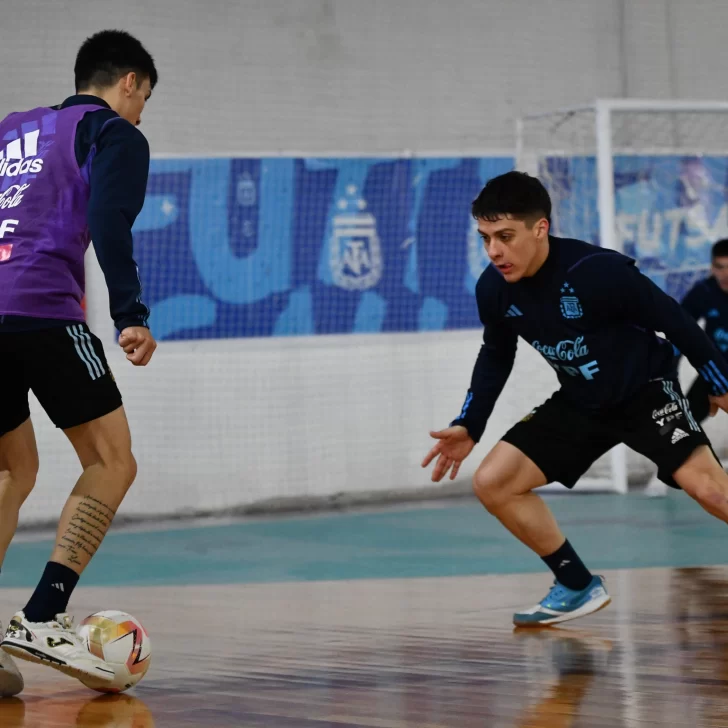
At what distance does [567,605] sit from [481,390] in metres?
0.77

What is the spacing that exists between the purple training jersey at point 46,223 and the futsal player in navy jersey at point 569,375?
4.38 ft

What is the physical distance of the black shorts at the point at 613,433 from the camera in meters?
4.55

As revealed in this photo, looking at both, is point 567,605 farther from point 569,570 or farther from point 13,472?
point 13,472

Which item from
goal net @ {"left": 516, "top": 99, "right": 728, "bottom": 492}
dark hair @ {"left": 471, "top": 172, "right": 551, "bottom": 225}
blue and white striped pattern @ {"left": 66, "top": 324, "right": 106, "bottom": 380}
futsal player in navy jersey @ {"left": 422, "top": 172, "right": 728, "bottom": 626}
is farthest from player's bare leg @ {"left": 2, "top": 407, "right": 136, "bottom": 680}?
goal net @ {"left": 516, "top": 99, "right": 728, "bottom": 492}

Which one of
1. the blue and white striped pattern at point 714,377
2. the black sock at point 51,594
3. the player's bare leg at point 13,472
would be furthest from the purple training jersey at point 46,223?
the blue and white striped pattern at point 714,377

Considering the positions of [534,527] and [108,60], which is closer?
[108,60]

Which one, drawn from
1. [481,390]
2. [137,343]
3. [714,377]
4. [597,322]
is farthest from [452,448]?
[137,343]

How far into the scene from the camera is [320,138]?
9977 millimetres

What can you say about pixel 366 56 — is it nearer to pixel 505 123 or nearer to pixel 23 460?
pixel 505 123

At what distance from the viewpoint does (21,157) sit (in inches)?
149

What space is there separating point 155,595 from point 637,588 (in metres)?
1.98

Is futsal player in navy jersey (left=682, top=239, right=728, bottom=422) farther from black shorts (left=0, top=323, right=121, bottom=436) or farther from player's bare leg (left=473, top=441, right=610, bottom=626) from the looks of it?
black shorts (left=0, top=323, right=121, bottom=436)

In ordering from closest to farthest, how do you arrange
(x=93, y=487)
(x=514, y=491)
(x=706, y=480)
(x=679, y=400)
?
(x=93, y=487) → (x=706, y=480) → (x=679, y=400) → (x=514, y=491)

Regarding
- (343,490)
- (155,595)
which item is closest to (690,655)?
(155,595)
